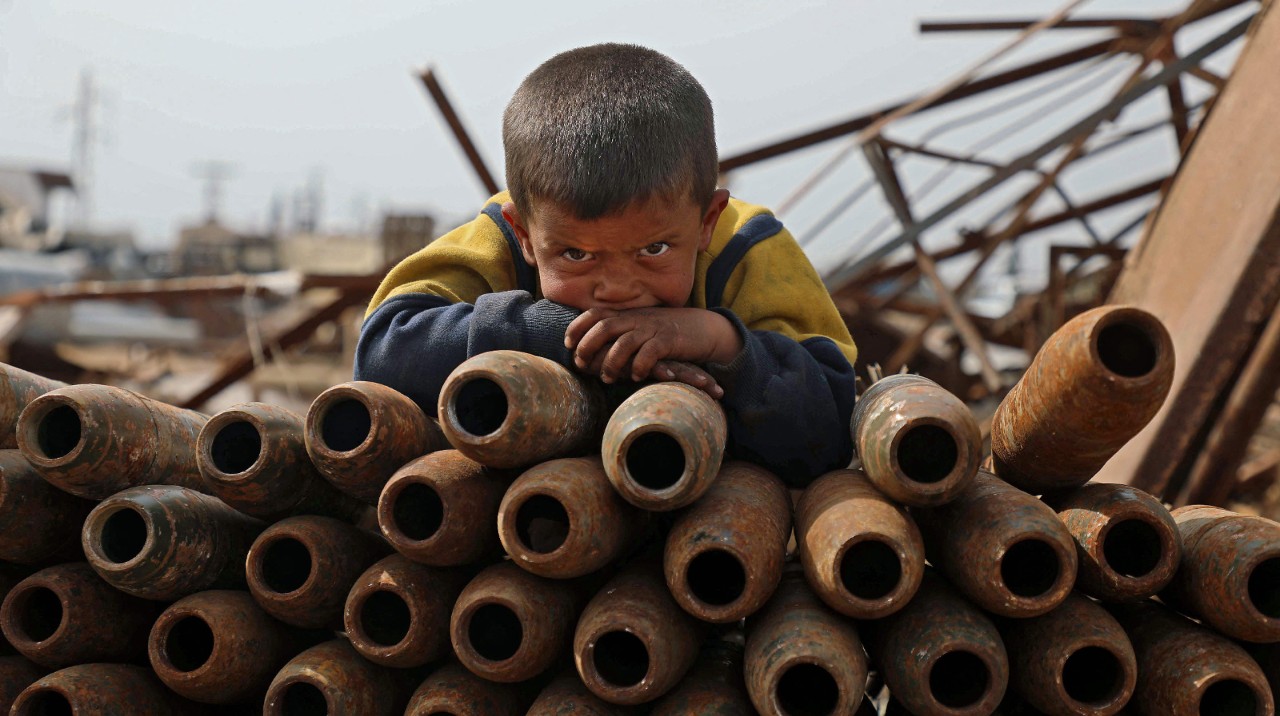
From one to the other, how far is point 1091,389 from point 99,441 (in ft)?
5.32

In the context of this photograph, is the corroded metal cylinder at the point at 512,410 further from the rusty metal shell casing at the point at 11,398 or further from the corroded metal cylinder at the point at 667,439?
the rusty metal shell casing at the point at 11,398

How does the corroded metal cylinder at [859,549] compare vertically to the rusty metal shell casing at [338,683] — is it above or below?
above

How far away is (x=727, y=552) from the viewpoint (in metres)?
1.55

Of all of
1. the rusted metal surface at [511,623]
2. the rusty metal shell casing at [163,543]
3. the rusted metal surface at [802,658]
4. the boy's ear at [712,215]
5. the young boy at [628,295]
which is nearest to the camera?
the rusted metal surface at [802,658]

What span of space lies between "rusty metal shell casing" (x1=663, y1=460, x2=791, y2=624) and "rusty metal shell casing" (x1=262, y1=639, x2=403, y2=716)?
0.55 meters

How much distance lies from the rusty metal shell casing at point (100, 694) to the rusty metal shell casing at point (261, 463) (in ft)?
1.14

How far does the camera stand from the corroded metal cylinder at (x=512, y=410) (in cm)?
158

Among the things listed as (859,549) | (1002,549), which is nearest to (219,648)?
(859,549)

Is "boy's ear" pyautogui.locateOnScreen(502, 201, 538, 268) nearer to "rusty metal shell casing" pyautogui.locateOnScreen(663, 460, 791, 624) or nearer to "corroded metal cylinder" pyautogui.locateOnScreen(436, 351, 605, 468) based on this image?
"corroded metal cylinder" pyautogui.locateOnScreen(436, 351, 605, 468)

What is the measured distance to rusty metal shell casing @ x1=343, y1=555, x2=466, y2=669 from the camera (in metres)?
1.66

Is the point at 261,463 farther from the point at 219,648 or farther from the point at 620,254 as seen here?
the point at 620,254

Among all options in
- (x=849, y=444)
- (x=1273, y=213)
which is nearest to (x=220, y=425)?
(x=849, y=444)

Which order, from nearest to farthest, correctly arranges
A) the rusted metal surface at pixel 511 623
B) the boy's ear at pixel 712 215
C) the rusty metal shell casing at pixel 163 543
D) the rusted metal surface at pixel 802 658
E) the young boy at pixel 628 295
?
the rusted metal surface at pixel 802 658, the rusted metal surface at pixel 511 623, the rusty metal shell casing at pixel 163 543, the young boy at pixel 628 295, the boy's ear at pixel 712 215

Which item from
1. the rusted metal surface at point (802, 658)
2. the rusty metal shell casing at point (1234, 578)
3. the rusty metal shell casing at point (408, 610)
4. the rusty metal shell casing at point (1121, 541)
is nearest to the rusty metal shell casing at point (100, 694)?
the rusty metal shell casing at point (408, 610)
